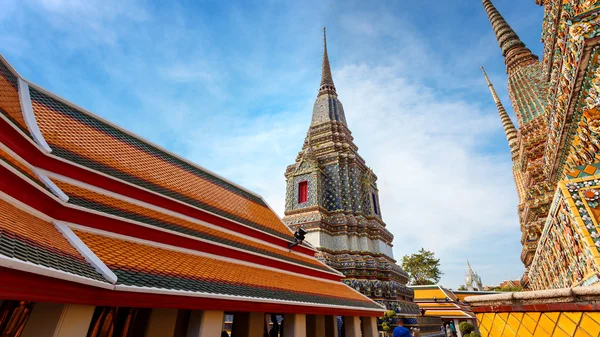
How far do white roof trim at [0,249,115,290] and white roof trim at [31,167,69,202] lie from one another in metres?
1.81

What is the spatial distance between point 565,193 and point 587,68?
1.57 metres

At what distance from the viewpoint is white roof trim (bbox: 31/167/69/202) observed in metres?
3.90

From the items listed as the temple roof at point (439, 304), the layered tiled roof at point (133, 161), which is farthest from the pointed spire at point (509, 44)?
the layered tiled roof at point (133, 161)

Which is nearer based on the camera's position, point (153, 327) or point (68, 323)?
point (68, 323)

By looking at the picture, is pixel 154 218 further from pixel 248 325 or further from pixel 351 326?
pixel 351 326

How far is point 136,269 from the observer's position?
3.61 metres

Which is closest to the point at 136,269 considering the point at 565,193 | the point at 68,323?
the point at 68,323

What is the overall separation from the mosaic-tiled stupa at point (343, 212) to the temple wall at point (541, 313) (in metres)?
9.60

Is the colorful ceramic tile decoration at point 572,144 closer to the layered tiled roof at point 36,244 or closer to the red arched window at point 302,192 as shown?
the layered tiled roof at point 36,244

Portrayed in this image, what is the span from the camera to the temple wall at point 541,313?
179cm

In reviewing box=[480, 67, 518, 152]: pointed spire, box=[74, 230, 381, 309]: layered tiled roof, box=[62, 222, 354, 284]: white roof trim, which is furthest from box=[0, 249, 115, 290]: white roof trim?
box=[480, 67, 518, 152]: pointed spire

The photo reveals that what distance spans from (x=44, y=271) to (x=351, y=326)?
6750 millimetres

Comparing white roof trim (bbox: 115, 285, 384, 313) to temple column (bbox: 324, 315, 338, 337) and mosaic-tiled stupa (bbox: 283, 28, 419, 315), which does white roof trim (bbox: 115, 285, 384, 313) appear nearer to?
temple column (bbox: 324, 315, 338, 337)

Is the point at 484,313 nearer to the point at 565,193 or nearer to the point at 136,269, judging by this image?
the point at 565,193
